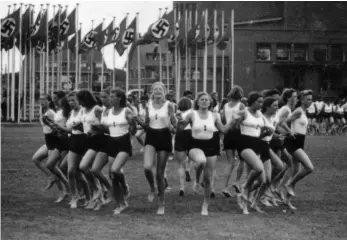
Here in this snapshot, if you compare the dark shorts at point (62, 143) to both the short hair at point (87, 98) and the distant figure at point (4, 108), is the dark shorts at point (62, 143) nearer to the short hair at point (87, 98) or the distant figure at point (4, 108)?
the short hair at point (87, 98)

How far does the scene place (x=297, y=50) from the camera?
72625mm

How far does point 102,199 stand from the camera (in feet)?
42.7

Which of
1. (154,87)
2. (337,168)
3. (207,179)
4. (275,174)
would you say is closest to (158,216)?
(207,179)

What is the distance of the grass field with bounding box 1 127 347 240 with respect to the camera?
978 cm

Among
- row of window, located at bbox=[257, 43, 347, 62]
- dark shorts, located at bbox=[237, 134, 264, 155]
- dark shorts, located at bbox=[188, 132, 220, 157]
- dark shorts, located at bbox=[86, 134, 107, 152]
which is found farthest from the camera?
row of window, located at bbox=[257, 43, 347, 62]

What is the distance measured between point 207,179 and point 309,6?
208 ft

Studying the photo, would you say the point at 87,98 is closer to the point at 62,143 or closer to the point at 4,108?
the point at 62,143

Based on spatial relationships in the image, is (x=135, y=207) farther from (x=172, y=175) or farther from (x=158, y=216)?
(x=172, y=175)

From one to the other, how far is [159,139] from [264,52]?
60.4m

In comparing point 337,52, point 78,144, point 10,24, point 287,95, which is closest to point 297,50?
point 337,52

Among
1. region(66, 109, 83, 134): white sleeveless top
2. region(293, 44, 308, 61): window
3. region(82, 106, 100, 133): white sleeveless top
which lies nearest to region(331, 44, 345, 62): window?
region(293, 44, 308, 61): window

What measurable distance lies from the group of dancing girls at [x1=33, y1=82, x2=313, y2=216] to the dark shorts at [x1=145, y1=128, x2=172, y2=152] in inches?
0.5

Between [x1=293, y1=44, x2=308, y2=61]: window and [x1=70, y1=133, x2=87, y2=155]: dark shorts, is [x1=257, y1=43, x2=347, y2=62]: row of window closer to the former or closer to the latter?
[x1=293, y1=44, x2=308, y2=61]: window

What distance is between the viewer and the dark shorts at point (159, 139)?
12281 millimetres
